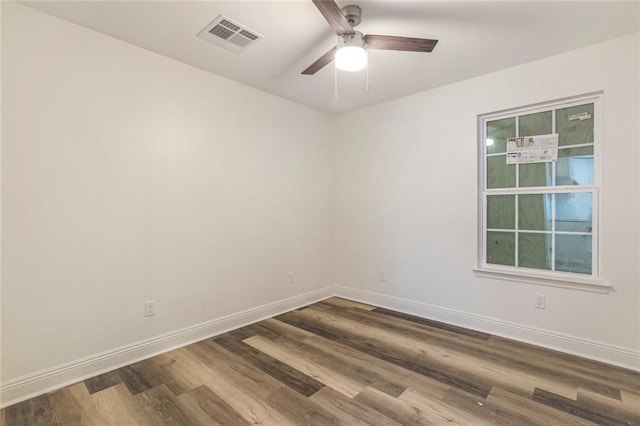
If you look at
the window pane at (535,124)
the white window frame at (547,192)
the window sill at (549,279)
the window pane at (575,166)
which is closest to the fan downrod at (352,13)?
the white window frame at (547,192)

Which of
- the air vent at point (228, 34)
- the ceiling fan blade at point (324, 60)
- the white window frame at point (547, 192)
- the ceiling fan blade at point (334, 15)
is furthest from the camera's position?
the white window frame at point (547, 192)

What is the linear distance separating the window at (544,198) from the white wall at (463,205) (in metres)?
0.11

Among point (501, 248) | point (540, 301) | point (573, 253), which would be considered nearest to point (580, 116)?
point (573, 253)

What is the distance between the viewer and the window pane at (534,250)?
2.77 metres

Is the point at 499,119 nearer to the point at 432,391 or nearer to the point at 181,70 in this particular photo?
the point at 432,391

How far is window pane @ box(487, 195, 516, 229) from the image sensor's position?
9.71 ft

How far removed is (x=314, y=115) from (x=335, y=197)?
115cm

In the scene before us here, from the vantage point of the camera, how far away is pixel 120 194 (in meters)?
2.41

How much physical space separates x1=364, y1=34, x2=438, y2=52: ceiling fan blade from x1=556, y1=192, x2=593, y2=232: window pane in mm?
1839

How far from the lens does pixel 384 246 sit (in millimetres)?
3805

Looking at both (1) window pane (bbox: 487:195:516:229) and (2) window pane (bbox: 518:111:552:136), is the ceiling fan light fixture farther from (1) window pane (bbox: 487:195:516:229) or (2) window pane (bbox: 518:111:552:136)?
(1) window pane (bbox: 487:195:516:229)

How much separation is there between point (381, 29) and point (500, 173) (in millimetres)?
1812

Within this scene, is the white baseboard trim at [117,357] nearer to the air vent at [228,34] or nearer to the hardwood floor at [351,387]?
the hardwood floor at [351,387]

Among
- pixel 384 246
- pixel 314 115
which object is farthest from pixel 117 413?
pixel 314 115
